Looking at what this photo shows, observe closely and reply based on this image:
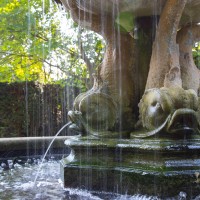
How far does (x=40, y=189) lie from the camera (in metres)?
3.91

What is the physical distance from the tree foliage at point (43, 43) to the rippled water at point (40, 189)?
6427mm

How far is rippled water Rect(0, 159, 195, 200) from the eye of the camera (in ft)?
11.5

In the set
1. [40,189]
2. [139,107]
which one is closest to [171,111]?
[139,107]

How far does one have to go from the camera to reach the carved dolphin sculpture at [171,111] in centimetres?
352

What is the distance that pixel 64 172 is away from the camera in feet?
12.9

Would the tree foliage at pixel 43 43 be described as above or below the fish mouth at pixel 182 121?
above

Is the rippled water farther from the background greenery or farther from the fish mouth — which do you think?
the background greenery

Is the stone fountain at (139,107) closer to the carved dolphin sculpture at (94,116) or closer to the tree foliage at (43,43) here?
the carved dolphin sculpture at (94,116)

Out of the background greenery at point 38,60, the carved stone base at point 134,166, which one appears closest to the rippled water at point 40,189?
the carved stone base at point 134,166

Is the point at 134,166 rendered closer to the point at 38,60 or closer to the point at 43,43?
the point at 43,43

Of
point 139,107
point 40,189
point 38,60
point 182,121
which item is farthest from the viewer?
point 38,60

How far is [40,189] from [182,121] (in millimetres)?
1678

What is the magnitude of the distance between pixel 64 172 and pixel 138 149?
2.95ft

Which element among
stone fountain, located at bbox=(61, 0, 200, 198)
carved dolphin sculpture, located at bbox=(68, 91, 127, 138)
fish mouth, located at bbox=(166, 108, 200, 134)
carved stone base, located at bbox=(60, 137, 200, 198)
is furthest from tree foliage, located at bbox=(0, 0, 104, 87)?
fish mouth, located at bbox=(166, 108, 200, 134)
